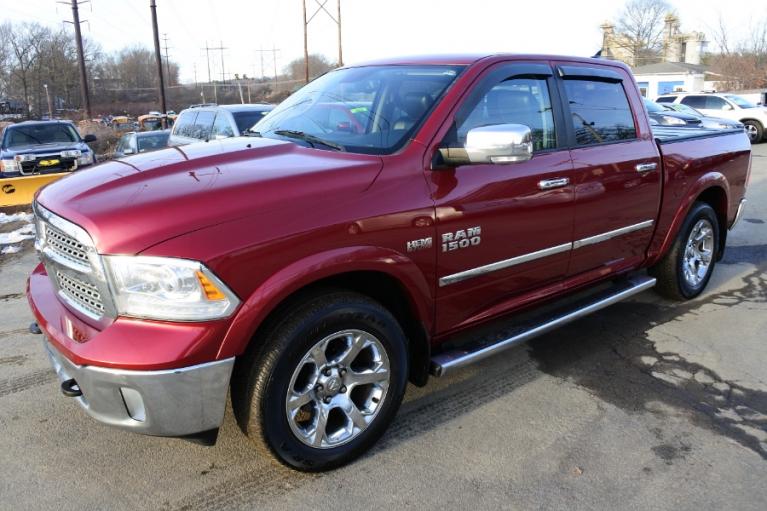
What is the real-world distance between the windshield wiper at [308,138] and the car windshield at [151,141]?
10364mm

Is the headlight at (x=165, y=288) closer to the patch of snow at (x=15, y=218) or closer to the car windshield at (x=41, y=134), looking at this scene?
the patch of snow at (x=15, y=218)

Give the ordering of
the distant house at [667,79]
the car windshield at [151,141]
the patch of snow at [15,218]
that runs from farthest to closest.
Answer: the distant house at [667,79] < the car windshield at [151,141] < the patch of snow at [15,218]

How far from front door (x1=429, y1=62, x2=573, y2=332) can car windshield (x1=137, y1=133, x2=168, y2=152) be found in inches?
434

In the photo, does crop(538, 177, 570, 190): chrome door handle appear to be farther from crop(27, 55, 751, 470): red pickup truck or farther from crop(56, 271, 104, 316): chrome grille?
crop(56, 271, 104, 316): chrome grille

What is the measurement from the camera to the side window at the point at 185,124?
33.9 feet

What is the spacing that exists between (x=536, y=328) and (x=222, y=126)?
270 inches

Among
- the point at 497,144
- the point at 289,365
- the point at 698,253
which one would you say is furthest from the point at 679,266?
the point at 289,365

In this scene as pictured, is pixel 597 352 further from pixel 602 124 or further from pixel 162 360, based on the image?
pixel 162 360

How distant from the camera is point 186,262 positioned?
222 cm

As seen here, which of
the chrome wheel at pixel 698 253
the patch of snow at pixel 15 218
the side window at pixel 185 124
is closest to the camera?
the chrome wheel at pixel 698 253

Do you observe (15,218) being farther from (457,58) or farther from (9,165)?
(457,58)

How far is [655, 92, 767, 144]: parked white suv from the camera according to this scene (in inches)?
788

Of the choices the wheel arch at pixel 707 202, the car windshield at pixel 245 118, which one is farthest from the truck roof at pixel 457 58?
the car windshield at pixel 245 118

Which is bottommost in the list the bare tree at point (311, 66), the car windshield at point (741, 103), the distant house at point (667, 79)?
the car windshield at point (741, 103)
